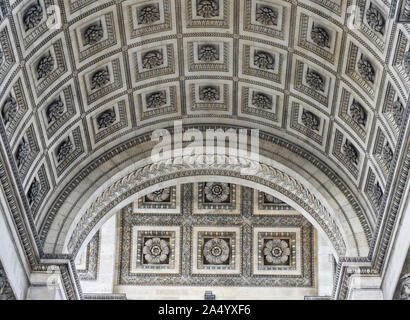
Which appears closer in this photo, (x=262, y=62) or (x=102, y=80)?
(x=102, y=80)

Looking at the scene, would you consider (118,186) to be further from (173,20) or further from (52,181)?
(173,20)

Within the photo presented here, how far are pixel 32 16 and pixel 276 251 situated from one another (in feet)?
49.8

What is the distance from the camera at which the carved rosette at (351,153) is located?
78.1 feet

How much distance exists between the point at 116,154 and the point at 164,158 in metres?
1.35

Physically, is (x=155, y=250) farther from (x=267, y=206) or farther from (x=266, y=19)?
(x=266, y=19)

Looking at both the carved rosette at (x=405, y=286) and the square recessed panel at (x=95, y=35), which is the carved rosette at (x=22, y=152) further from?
the carved rosette at (x=405, y=286)

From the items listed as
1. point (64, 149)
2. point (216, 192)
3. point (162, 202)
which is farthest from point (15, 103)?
point (216, 192)

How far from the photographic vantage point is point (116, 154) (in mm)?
25359

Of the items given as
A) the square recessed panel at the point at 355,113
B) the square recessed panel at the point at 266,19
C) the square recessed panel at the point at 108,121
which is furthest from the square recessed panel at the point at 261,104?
the square recessed panel at the point at 108,121

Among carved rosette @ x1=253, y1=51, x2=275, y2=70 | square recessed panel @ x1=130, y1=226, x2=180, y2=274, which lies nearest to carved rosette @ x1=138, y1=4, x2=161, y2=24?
carved rosette @ x1=253, y1=51, x2=275, y2=70

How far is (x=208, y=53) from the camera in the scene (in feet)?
80.3

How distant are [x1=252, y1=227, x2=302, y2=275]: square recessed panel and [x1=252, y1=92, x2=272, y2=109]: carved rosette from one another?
807 centimetres

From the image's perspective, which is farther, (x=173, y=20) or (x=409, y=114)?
(x=173, y=20)

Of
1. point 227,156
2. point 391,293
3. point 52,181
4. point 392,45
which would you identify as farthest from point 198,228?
point 392,45
